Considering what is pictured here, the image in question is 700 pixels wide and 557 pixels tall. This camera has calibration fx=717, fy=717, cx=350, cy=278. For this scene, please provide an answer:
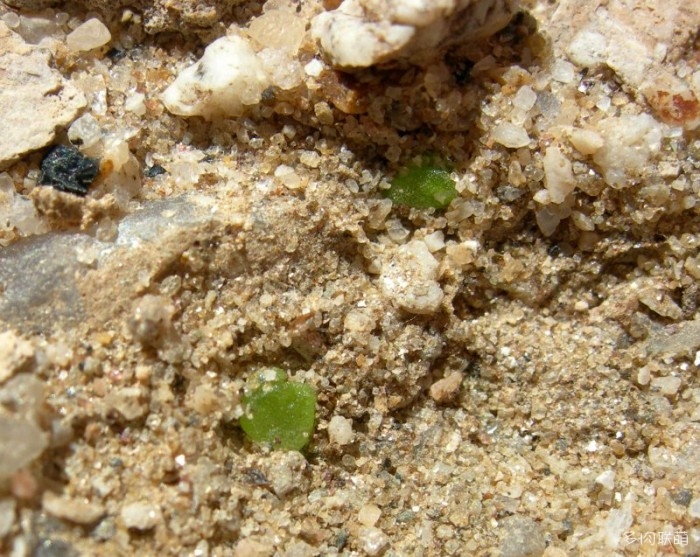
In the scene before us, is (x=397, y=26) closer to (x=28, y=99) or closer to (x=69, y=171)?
(x=69, y=171)

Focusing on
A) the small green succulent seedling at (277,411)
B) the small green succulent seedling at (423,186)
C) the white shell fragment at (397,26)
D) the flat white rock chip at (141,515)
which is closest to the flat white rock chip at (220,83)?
the white shell fragment at (397,26)

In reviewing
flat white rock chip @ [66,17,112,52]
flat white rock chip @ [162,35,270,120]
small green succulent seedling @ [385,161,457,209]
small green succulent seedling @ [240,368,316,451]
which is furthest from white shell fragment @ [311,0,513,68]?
small green succulent seedling @ [240,368,316,451]

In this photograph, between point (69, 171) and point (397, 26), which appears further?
point (69, 171)

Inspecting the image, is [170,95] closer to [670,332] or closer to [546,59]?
[546,59]

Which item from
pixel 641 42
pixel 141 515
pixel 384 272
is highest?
pixel 641 42

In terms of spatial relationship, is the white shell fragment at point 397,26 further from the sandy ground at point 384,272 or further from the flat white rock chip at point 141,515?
the flat white rock chip at point 141,515

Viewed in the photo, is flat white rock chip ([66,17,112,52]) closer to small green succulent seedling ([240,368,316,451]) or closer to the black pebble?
the black pebble

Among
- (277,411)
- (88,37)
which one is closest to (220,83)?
(88,37)
